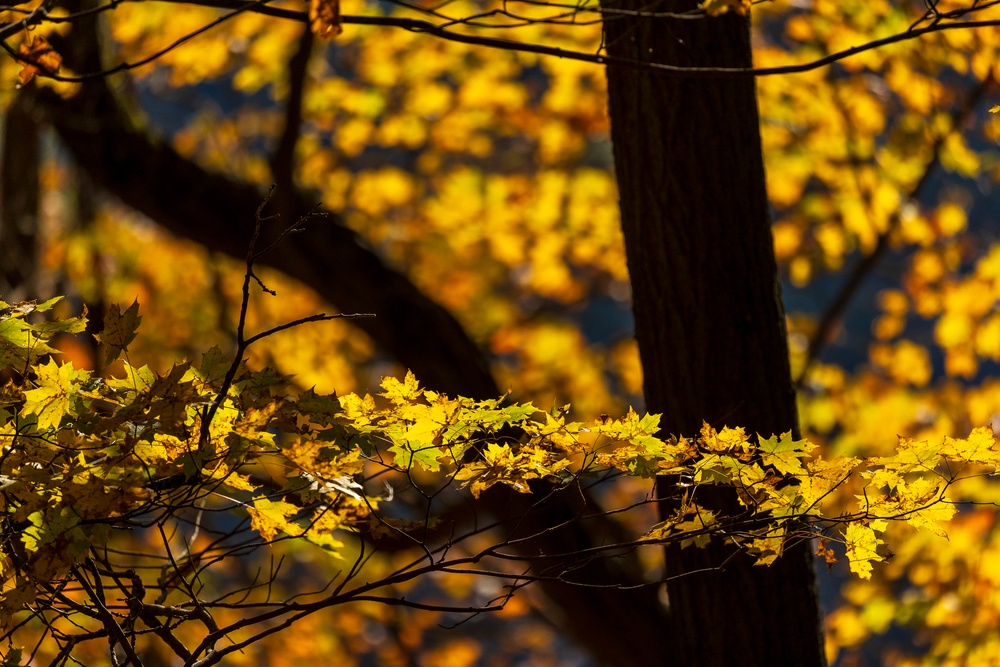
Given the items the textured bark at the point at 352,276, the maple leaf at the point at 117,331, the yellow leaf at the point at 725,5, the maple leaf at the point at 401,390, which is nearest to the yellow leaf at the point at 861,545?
the maple leaf at the point at 401,390

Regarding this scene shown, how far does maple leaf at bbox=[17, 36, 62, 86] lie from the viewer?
179cm

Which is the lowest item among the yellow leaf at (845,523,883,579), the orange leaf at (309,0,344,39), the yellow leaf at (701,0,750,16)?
the yellow leaf at (845,523,883,579)

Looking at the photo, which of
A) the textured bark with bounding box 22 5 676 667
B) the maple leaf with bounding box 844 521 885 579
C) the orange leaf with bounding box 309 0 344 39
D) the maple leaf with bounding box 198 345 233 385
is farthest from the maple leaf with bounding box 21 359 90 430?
the textured bark with bounding box 22 5 676 667

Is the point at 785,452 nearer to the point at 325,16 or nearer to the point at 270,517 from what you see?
the point at 270,517

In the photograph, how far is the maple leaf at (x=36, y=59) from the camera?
1785mm

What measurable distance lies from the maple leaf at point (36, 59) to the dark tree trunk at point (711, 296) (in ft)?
4.48

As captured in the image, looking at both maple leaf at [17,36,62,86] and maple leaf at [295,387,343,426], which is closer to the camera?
maple leaf at [295,387,343,426]

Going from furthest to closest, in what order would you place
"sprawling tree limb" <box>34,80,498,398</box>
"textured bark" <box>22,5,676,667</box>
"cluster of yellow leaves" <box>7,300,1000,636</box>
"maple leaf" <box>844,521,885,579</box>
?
"sprawling tree limb" <box>34,80,498,398</box> → "textured bark" <box>22,5,676,667</box> → "maple leaf" <box>844,521,885,579</box> → "cluster of yellow leaves" <box>7,300,1000,636</box>

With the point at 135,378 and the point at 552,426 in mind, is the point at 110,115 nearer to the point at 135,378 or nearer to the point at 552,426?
the point at 135,378

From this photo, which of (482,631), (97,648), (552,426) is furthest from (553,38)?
(482,631)

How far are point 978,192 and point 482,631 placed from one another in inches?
755

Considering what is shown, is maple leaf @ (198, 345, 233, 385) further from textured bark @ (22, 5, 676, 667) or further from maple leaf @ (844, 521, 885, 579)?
textured bark @ (22, 5, 676, 667)

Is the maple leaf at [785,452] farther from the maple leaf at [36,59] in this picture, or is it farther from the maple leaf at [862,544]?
the maple leaf at [36,59]

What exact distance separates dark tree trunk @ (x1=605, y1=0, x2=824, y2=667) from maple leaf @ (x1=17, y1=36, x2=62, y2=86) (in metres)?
1.36
